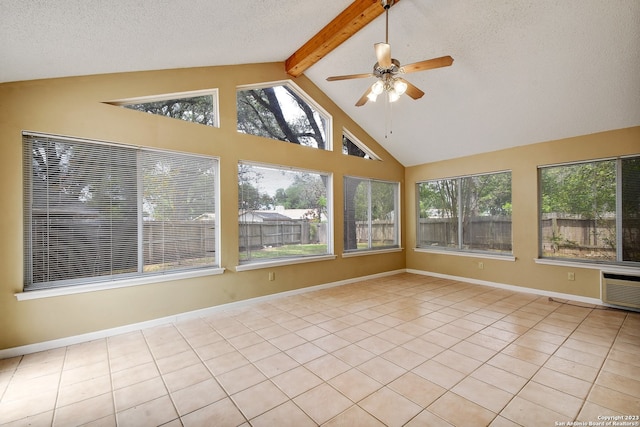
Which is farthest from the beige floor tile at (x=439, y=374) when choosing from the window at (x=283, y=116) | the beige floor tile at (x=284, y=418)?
the window at (x=283, y=116)

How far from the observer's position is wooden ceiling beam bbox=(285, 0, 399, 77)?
312cm

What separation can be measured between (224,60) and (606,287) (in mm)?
5992

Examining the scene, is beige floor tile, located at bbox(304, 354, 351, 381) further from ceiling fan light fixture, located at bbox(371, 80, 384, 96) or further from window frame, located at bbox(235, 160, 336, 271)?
ceiling fan light fixture, located at bbox(371, 80, 384, 96)

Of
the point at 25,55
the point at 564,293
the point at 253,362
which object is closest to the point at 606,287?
the point at 564,293

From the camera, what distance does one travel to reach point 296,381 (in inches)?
86.5

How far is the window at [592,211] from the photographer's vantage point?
151 inches

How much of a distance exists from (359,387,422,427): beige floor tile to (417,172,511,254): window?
161 inches

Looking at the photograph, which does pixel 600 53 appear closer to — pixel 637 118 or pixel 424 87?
Result: pixel 637 118

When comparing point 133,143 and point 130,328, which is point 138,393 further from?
point 133,143

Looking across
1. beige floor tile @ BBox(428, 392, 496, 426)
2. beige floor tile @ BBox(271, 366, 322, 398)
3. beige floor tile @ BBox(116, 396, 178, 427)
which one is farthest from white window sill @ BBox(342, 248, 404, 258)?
beige floor tile @ BBox(116, 396, 178, 427)

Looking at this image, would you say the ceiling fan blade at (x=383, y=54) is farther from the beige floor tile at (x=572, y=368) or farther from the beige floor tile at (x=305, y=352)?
the beige floor tile at (x=572, y=368)

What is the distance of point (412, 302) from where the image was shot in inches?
164

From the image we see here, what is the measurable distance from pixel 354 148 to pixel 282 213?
2103 millimetres

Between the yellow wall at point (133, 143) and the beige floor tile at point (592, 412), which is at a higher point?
the yellow wall at point (133, 143)
